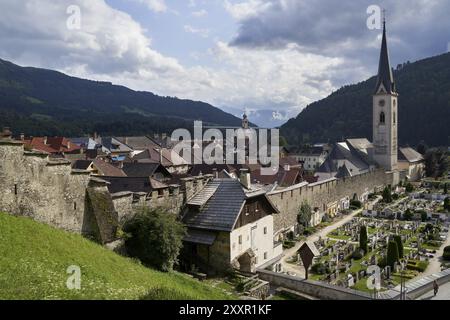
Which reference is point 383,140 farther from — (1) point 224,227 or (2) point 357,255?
(1) point 224,227

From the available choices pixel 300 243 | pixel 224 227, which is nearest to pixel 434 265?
pixel 300 243

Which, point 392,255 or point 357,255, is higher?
point 392,255

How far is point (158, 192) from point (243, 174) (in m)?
5.47

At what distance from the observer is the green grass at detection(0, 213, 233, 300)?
11.8 meters

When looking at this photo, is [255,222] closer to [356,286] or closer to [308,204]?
[356,286]

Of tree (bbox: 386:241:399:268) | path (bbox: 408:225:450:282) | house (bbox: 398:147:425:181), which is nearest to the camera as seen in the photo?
path (bbox: 408:225:450:282)

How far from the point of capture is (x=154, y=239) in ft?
63.5

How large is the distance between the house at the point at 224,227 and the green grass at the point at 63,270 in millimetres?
4389

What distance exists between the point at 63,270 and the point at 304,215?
32.5 m

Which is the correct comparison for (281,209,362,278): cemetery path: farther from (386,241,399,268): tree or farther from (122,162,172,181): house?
(122,162,172,181): house

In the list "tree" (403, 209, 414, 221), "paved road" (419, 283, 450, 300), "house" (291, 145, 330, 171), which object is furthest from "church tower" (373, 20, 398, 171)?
"paved road" (419, 283, 450, 300)

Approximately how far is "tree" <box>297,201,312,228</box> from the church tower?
52067 mm

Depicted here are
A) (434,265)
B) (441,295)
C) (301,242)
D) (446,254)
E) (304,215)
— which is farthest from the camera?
(304,215)

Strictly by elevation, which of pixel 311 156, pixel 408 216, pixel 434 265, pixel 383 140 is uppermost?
pixel 383 140
